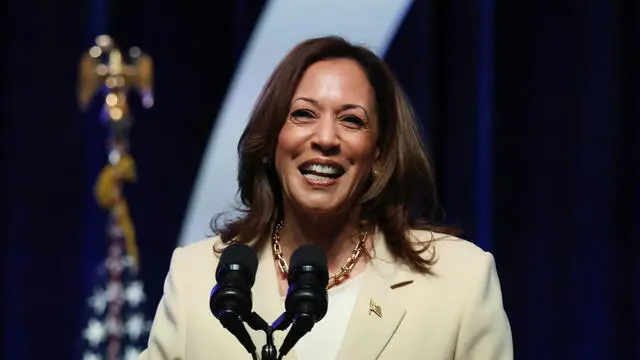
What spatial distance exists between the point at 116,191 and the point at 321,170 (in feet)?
5.25

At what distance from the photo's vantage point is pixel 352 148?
1.90m

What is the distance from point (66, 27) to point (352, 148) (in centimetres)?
210

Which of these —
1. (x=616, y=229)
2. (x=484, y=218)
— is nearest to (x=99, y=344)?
(x=484, y=218)

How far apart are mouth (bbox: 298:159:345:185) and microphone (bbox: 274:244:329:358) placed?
0.42 meters

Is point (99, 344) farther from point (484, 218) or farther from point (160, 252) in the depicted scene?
point (484, 218)

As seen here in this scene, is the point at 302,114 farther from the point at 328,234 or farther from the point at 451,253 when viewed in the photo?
the point at 451,253

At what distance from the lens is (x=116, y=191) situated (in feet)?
11.0

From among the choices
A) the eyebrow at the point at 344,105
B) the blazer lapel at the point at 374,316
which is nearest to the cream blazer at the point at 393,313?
the blazer lapel at the point at 374,316

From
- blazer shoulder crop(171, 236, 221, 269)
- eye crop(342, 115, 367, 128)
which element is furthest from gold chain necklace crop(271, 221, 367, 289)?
eye crop(342, 115, 367, 128)

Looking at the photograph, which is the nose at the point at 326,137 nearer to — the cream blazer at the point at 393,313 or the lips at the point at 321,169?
the lips at the point at 321,169

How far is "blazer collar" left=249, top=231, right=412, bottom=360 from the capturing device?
1792 mm

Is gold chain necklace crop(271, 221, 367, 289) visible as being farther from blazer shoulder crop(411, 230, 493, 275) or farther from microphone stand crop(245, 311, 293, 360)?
microphone stand crop(245, 311, 293, 360)

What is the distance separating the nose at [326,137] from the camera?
1867mm

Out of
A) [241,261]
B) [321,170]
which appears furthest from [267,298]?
[241,261]
